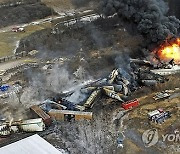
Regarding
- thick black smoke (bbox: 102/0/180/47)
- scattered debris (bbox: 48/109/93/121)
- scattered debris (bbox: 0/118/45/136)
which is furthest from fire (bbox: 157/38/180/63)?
scattered debris (bbox: 0/118/45/136)

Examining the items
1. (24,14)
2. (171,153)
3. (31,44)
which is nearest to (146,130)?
(171,153)

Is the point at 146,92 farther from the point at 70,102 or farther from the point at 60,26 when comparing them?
the point at 60,26

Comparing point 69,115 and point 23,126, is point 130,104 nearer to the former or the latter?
point 69,115

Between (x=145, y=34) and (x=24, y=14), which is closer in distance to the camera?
(x=145, y=34)

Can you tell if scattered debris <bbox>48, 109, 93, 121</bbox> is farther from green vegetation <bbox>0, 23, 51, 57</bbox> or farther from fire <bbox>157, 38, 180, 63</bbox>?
green vegetation <bbox>0, 23, 51, 57</bbox>

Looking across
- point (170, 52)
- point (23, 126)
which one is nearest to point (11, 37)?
point (170, 52)

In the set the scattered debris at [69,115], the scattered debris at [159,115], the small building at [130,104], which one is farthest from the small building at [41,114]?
the scattered debris at [159,115]
